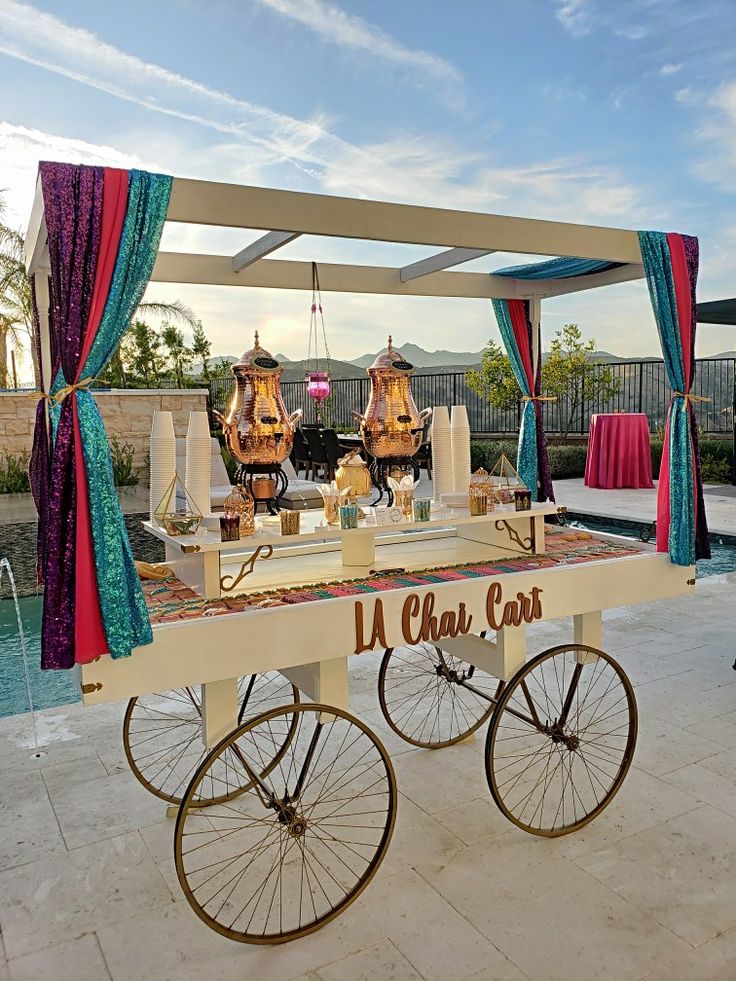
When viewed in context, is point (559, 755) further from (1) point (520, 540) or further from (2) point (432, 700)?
(1) point (520, 540)

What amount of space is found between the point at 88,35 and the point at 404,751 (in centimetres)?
842

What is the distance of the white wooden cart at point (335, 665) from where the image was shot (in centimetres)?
209

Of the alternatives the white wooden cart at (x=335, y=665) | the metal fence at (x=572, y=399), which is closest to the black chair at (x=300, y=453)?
the metal fence at (x=572, y=399)

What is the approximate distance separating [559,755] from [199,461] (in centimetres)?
171

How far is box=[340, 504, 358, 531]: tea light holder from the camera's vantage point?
2549 mm

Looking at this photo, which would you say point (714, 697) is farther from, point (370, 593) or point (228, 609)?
point (228, 609)

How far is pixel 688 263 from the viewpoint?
2.88m

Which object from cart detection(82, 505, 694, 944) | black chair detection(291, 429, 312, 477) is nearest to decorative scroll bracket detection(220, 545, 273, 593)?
cart detection(82, 505, 694, 944)

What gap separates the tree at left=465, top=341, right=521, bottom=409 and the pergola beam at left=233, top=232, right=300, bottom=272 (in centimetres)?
1082

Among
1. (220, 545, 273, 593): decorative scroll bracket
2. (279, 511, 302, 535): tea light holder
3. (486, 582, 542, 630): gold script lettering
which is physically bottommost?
(486, 582, 542, 630): gold script lettering

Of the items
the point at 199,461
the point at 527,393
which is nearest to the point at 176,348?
the point at 527,393

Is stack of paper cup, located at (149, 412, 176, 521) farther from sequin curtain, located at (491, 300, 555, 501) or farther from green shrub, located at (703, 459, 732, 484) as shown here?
green shrub, located at (703, 459, 732, 484)

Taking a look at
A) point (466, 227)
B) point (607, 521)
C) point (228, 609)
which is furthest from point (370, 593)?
point (607, 521)

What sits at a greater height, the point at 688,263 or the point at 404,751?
the point at 688,263
